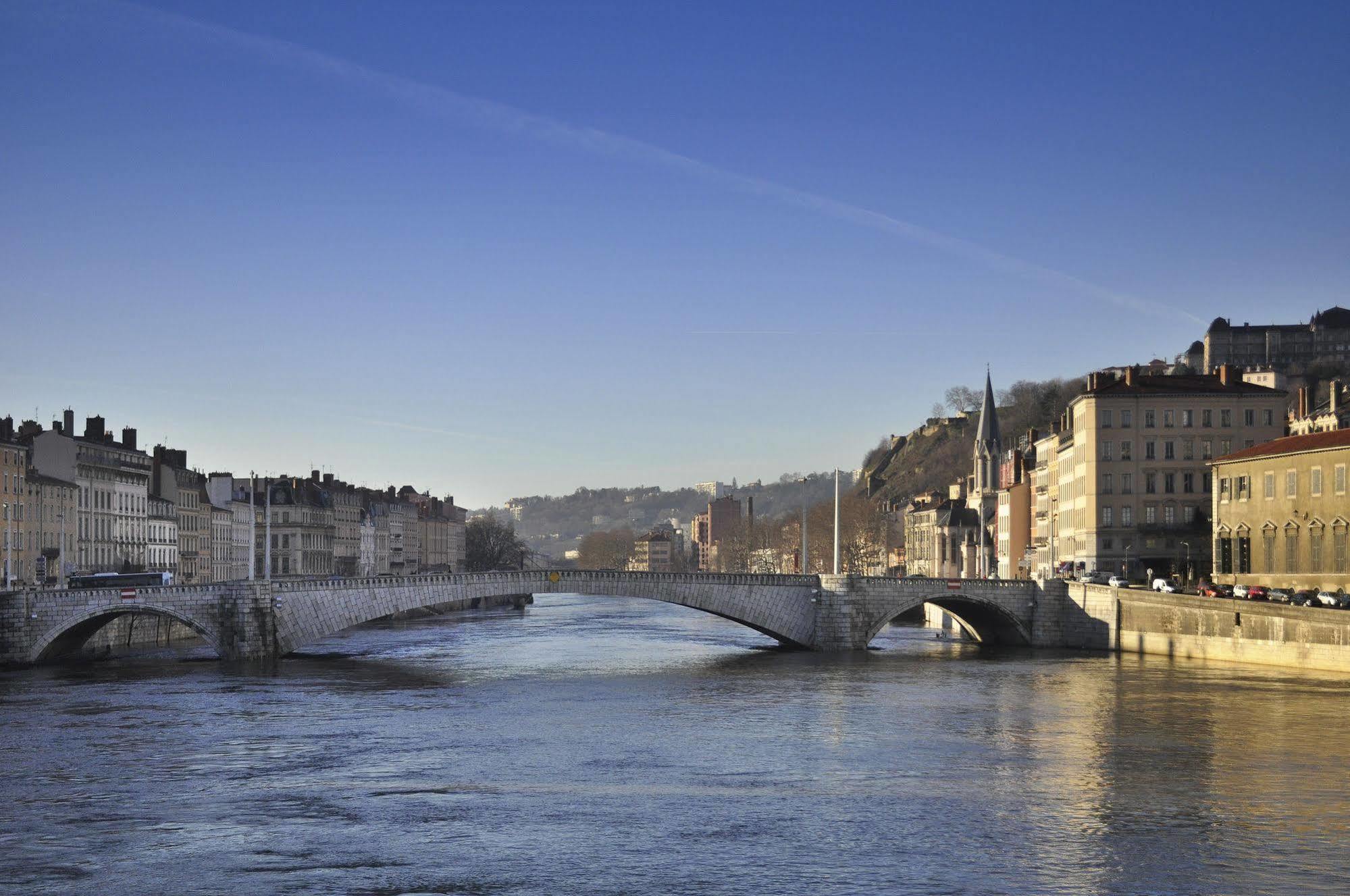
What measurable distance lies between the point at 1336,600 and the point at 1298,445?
10.4 m

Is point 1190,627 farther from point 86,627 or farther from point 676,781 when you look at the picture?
point 86,627

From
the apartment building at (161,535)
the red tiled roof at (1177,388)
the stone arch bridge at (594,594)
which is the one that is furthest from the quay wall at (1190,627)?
the apartment building at (161,535)

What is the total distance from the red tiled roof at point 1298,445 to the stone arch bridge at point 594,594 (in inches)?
415

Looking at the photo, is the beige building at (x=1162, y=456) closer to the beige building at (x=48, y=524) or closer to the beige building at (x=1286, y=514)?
the beige building at (x=1286, y=514)

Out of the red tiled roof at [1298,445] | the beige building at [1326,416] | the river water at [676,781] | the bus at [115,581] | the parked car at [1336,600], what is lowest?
the river water at [676,781]

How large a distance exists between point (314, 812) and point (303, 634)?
37.2 meters

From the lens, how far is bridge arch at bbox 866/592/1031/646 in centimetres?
7481

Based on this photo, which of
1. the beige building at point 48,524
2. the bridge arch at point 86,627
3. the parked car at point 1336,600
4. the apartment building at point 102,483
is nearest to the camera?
the parked car at point 1336,600

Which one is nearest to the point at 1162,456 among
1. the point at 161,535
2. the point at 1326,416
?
the point at 1326,416

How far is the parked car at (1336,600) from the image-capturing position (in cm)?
5803

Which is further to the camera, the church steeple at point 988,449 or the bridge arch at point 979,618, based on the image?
the church steeple at point 988,449

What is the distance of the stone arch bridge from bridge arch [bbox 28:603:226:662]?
0.07 m

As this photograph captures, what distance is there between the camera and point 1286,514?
67250 mm

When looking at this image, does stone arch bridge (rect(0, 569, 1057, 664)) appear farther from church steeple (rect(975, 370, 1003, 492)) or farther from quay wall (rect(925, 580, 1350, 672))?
church steeple (rect(975, 370, 1003, 492))
